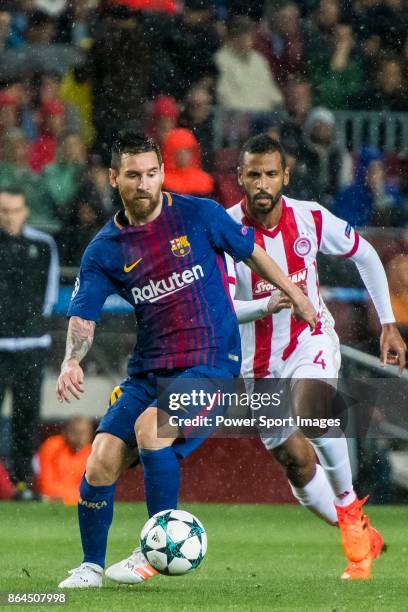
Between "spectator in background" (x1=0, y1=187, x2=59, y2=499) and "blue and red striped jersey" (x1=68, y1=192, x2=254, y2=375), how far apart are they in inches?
121

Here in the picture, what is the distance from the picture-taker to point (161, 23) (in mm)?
9273

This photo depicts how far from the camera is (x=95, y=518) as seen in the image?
4.95 m

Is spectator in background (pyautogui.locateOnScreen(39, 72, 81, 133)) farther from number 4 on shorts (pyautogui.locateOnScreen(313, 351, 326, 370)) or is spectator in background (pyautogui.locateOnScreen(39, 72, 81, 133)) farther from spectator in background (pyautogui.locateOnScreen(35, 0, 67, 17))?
number 4 on shorts (pyautogui.locateOnScreen(313, 351, 326, 370))

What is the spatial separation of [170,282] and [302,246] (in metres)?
1.16

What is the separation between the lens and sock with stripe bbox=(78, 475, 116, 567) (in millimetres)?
4938

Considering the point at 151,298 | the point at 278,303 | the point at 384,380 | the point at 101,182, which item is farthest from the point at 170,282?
the point at 101,182

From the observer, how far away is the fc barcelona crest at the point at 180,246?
5066mm

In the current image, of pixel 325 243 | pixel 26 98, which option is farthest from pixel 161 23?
pixel 325 243

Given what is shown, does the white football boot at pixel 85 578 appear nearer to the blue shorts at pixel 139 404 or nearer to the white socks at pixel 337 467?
the blue shorts at pixel 139 404

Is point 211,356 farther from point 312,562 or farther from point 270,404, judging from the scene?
point 312,562

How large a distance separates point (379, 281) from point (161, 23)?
376 cm

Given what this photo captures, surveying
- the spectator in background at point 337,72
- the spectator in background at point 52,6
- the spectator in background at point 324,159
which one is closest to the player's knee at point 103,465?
the spectator in background at point 324,159

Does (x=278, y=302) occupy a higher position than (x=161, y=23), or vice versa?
(x=161, y=23)

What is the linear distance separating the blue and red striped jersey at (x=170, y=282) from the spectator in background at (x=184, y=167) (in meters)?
3.47
